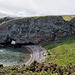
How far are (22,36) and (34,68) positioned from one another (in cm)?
7060

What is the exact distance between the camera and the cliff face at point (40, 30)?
295 ft

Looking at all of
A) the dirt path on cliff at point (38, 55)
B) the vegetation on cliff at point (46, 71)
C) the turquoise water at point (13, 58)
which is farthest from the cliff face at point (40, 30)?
the vegetation on cliff at point (46, 71)

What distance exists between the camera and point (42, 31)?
92250mm

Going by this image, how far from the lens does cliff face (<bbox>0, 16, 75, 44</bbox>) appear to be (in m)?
90.0

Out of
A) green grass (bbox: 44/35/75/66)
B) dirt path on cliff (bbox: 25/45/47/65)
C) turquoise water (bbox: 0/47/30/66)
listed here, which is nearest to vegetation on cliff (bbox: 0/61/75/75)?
green grass (bbox: 44/35/75/66)

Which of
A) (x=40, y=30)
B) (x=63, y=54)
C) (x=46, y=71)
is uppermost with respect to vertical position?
(x=40, y=30)

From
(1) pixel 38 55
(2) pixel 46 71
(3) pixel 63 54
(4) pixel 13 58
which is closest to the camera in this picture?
(2) pixel 46 71

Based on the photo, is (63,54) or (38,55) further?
(38,55)

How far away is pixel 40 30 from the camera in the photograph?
303 ft

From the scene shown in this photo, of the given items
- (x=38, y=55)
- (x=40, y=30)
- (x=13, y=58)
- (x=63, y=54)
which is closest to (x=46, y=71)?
(x=63, y=54)

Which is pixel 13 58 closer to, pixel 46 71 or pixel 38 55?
pixel 38 55

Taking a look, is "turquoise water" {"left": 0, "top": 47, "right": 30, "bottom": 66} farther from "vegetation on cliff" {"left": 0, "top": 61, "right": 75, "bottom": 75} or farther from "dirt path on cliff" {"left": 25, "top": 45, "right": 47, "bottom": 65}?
"vegetation on cliff" {"left": 0, "top": 61, "right": 75, "bottom": 75}

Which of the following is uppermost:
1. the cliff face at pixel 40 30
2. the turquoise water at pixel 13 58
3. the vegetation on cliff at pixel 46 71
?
the cliff face at pixel 40 30

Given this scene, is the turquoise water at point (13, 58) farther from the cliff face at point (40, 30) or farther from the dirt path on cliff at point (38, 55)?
the cliff face at point (40, 30)
